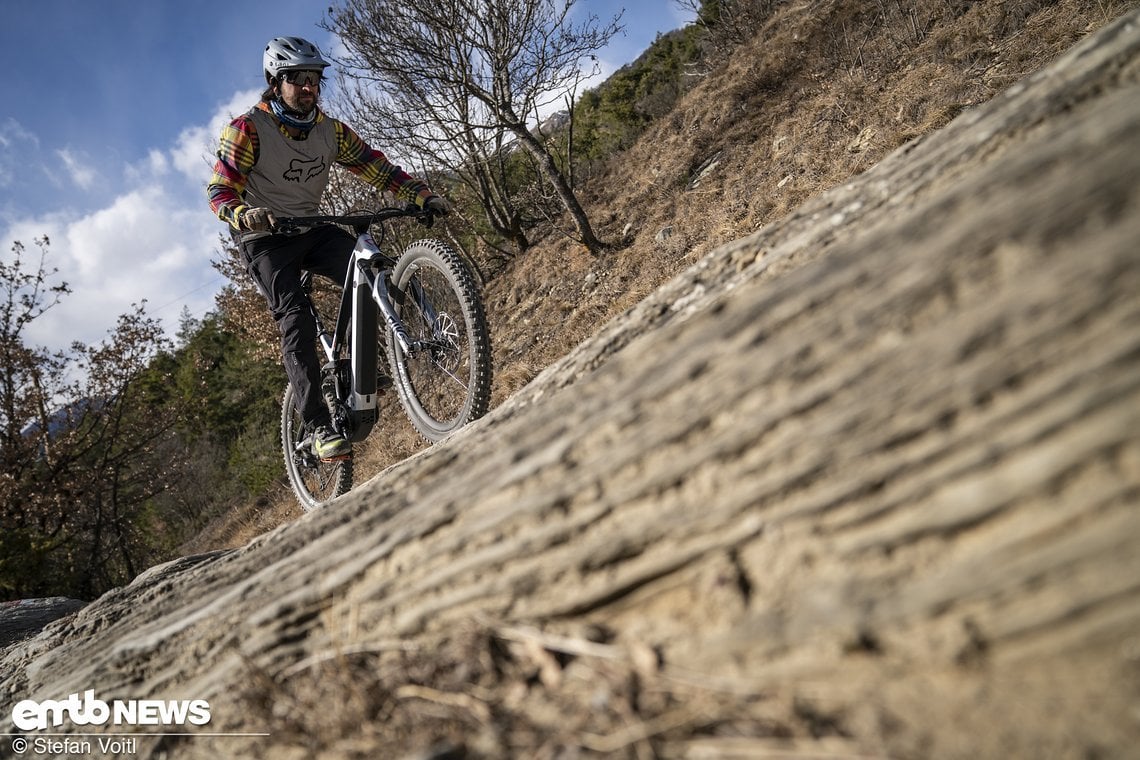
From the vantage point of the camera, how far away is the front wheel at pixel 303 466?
4512 mm

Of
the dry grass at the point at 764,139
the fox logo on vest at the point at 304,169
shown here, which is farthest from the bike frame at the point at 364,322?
the dry grass at the point at 764,139

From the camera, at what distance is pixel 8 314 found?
11.4 meters

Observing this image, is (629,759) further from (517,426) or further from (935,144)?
(935,144)

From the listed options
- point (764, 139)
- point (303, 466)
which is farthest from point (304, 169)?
point (764, 139)

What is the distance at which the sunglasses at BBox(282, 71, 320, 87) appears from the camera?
11.1ft

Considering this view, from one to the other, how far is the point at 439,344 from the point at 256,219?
111cm

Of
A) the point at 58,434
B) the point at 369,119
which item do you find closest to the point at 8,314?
the point at 58,434

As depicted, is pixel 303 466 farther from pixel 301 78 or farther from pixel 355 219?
pixel 301 78

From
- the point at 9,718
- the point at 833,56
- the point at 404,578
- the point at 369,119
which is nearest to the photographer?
the point at 404,578

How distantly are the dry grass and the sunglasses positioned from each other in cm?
372

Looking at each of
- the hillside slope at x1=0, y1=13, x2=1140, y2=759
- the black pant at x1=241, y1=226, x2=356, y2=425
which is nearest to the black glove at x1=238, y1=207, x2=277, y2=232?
the black pant at x1=241, y1=226, x2=356, y2=425

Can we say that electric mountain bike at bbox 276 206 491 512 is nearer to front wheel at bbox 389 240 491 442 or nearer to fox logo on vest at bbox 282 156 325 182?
front wheel at bbox 389 240 491 442

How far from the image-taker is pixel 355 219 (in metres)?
3.48

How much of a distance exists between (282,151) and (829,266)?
348 centimetres
